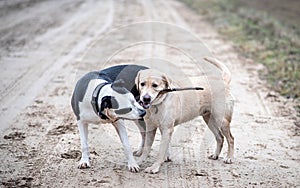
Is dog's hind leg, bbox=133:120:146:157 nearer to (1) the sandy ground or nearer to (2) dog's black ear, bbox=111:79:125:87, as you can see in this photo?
(1) the sandy ground

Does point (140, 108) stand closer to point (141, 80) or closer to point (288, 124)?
point (141, 80)

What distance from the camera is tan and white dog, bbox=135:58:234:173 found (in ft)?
18.2

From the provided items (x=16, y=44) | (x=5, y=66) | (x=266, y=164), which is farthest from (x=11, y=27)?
(x=266, y=164)

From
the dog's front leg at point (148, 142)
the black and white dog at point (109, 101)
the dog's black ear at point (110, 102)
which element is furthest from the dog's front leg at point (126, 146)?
the dog's black ear at point (110, 102)

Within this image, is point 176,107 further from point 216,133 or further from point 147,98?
point 216,133

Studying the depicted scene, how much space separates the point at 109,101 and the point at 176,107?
93cm

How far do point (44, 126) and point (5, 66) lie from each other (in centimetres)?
378

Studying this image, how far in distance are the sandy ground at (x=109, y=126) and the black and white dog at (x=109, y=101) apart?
15.6 inches

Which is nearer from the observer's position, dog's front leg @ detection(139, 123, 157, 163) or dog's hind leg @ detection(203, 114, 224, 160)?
dog's front leg @ detection(139, 123, 157, 163)

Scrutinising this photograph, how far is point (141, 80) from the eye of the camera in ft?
18.2

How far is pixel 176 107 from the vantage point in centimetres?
586

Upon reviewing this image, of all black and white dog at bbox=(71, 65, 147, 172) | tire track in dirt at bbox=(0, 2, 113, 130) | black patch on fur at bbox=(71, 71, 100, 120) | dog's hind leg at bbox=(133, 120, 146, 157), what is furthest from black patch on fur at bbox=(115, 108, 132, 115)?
tire track in dirt at bbox=(0, 2, 113, 130)

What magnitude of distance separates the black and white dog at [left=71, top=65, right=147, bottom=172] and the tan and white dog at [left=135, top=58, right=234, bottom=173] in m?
0.17

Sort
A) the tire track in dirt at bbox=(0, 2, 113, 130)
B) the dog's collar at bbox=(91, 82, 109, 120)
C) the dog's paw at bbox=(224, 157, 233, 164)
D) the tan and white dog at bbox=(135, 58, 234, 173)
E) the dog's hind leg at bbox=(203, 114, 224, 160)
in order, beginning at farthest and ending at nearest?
1. the tire track in dirt at bbox=(0, 2, 113, 130)
2. the dog's hind leg at bbox=(203, 114, 224, 160)
3. the dog's paw at bbox=(224, 157, 233, 164)
4. the tan and white dog at bbox=(135, 58, 234, 173)
5. the dog's collar at bbox=(91, 82, 109, 120)
